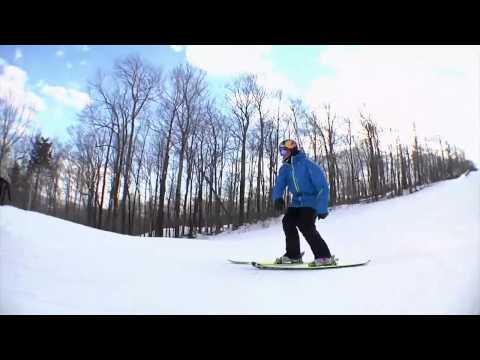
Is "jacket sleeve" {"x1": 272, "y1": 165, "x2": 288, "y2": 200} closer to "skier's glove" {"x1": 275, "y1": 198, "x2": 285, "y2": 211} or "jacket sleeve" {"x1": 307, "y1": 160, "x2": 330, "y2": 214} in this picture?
"skier's glove" {"x1": 275, "y1": 198, "x2": 285, "y2": 211}

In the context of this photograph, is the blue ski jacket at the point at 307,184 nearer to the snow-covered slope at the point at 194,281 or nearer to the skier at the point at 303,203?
the skier at the point at 303,203

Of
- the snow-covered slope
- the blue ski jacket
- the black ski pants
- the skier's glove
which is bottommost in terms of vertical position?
the snow-covered slope

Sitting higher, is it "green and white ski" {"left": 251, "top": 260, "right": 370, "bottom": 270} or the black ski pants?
the black ski pants

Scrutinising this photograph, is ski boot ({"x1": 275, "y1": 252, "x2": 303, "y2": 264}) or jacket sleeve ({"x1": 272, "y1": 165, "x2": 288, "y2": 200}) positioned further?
jacket sleeve ({"x1": 272, "y1": 165, "x2": 288, "y2": 200})

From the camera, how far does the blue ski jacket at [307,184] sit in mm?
3029

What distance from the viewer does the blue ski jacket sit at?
303cm

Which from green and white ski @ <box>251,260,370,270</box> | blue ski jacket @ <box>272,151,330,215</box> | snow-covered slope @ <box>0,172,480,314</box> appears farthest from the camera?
blue ski jacket @ <box>272,151,330,215</box>

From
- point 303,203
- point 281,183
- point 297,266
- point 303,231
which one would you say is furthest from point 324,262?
point 281,183

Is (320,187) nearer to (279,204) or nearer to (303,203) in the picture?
(303,203)

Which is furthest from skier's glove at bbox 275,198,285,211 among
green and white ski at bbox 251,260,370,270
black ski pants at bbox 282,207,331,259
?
green and white ski at bbox 251,260,370,270

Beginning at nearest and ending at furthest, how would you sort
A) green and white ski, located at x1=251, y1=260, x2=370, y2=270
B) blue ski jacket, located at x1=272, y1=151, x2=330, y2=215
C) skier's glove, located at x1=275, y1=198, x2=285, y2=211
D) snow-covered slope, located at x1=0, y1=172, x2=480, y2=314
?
1. snow-covered slope, located at x1=0, y1=172, x2=480, y2=314
2. green and white ski, located at x1=251, y1=260, x2=370, y2=270
3. blue ski jacket, located at x1=272, y1=151, x2=330, y2=215
4. skier's glove, located at x1=275, y1=198, x2=285, y2=211

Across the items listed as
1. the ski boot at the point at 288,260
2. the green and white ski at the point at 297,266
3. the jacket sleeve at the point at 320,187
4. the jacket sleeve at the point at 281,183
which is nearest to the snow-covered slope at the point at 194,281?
the green and white ski at the point at 297,266
